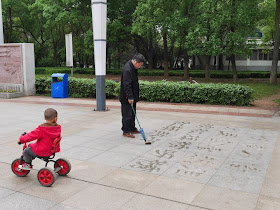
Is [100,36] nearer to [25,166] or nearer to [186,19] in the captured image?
[25,166]

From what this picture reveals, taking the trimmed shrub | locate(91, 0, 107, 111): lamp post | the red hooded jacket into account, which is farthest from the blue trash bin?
the red hooded jacket

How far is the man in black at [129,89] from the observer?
6379 millimetres

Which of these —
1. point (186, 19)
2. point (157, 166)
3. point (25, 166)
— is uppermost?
point (186, 19)

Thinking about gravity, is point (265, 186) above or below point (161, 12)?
below

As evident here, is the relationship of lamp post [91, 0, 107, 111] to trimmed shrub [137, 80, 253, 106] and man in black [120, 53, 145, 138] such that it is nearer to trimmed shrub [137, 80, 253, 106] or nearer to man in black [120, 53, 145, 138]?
trimmed shrub [137, 80, 253, 106]

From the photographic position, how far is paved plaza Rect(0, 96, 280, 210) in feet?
11.9

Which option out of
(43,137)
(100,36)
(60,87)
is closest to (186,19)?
(60,87)

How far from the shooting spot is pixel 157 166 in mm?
4801

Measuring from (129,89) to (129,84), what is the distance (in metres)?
0.11

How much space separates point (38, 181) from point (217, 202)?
240cm

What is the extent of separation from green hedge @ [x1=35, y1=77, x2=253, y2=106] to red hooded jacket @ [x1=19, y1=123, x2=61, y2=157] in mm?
8602

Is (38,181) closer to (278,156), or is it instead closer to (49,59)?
(278,156)

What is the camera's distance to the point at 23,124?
7926 millimetres

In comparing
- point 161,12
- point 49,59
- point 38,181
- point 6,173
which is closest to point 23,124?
point 6,173
